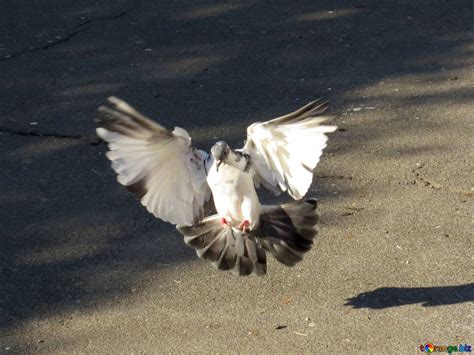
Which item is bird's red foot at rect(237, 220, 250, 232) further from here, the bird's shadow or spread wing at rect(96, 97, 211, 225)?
the bird's shadow

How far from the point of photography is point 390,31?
8562 mm

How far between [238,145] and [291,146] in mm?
2083

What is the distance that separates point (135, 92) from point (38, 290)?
9.08 ft

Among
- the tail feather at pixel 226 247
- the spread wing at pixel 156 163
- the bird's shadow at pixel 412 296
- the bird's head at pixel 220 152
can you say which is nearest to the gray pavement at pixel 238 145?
the bird's shadow at pixel 412 296

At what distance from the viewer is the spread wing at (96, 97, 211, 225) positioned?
4.71m

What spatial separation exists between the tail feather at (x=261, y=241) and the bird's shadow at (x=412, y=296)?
392 millimetres

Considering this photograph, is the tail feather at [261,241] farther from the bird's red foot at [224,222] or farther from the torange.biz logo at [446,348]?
the torange.biz logo at [446,348]

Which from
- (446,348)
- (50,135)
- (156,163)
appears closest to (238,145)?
(50,135)

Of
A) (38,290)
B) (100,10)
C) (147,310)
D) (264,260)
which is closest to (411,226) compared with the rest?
(264,260)

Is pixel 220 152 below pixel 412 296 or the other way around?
the other way around

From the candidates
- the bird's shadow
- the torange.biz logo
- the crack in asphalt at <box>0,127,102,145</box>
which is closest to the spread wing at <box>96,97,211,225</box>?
the bird's shadow

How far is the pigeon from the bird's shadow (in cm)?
40

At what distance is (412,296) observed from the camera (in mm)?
5004

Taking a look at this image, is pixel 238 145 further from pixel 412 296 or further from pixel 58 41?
pixel 58 41
